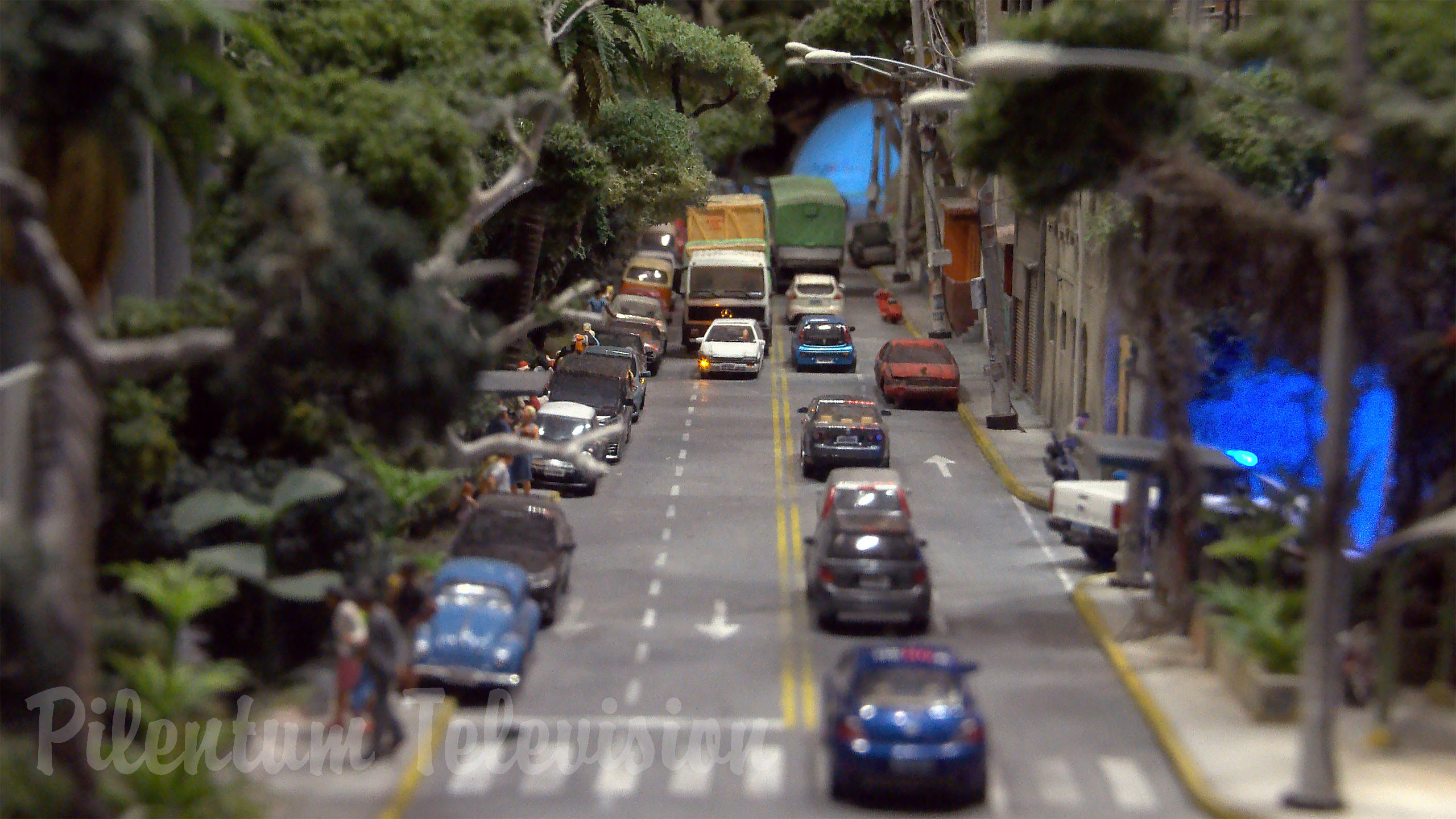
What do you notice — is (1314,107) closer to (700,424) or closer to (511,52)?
(511,52)

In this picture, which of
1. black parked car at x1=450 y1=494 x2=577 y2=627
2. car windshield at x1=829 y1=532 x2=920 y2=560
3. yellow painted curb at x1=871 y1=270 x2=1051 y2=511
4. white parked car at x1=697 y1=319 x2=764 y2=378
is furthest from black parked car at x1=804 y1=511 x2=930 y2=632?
white parked car at x1=697 y1=319 x2=764 y2=378

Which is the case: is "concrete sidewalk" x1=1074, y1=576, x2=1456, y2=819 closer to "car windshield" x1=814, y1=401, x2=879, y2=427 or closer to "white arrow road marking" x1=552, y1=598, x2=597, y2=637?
"white arrow road marking" x1=552, y1=598, x2=597, y2=637

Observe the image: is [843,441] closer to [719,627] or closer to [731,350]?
[719,627]

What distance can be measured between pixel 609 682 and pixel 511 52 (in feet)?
34.0

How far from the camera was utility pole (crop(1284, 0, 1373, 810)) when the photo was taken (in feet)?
52.5

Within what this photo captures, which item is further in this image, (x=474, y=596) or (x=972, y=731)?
(x=474, y=596)

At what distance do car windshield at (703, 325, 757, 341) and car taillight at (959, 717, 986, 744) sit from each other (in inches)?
1308

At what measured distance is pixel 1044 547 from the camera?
31203 millimetres

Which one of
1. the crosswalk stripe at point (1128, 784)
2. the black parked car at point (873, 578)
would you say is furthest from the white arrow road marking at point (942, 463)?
the crosswalk stripe at point (1128, 784)

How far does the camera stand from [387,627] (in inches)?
730

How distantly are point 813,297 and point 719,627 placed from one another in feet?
113

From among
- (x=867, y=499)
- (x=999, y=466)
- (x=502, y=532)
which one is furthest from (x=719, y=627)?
(x=999, y=466)

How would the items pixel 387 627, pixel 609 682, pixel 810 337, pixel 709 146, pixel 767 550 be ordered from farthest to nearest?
pixel 709 146 < pixel 810 337 < pixel 767 550 < pixel 609 682 < pixel 387 627

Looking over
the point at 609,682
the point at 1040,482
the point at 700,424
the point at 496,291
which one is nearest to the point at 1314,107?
the point at 609,682
